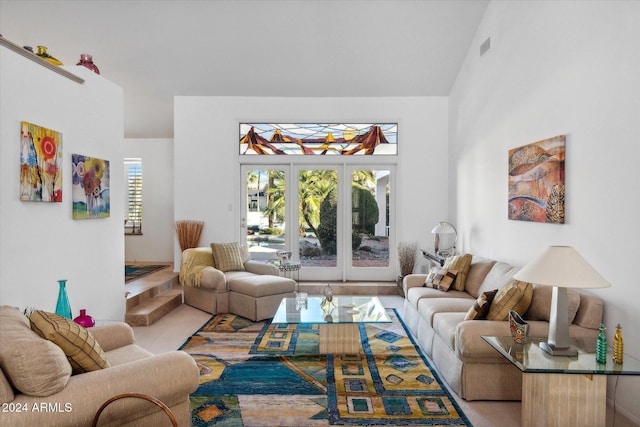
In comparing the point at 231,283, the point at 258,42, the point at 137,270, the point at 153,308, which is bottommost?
the point at 153,308

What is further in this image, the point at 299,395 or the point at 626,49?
→ the point at 299,395

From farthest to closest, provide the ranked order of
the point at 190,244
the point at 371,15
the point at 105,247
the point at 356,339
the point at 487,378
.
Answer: the point at 190,244 → the point at 371,15 → the point at 105,247 → the point at 356,339 → the point at 487,378

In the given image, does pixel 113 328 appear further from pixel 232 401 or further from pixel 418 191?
pixel 418 191

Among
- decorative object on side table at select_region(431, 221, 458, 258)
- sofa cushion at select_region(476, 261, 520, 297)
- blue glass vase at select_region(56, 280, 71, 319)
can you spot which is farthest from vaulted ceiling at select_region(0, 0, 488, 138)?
blue glass vase at select_region(56, 280, 71, 319)

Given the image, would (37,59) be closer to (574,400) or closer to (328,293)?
(328,293)

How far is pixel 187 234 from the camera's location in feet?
22.0

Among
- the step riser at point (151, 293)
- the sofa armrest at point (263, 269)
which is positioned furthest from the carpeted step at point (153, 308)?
the sofa armrest at point (263, 269)

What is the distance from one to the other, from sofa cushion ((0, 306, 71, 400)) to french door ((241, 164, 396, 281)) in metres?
5.04

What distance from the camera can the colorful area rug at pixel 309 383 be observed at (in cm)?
280

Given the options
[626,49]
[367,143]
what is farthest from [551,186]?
[367,143]

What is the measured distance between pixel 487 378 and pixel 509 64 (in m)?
3.20

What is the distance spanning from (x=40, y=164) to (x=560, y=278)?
3.79 m

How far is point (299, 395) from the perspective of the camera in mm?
3127

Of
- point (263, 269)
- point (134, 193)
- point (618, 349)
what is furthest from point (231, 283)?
point (618, 349)
